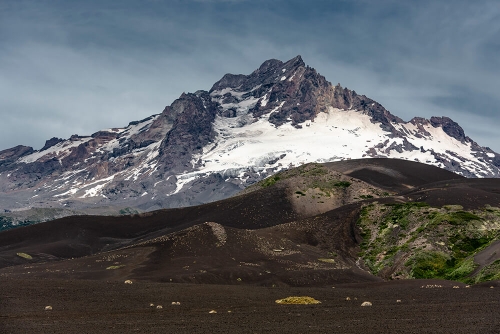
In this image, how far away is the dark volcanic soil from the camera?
37.6 m

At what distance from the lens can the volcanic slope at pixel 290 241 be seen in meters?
80.3

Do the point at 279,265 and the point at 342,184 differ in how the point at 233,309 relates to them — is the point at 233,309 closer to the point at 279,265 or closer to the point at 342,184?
the point at 279,265

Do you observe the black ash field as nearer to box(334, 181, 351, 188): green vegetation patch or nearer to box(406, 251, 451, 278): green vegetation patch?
box(406, 251, 451, 278): green vegetation patch


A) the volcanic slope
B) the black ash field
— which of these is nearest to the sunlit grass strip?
the black ash field

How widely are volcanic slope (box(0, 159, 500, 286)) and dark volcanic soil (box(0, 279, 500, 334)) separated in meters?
A: 15.3

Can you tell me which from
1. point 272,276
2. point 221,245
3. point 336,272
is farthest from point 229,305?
point 221,245

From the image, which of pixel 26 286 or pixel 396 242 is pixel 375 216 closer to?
pixel 396 242

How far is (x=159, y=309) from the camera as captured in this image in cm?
4722

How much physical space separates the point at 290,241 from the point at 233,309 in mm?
57943

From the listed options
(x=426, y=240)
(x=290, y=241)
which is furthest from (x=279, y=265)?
(x=426, y=240)

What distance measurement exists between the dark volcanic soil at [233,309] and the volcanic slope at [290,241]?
1533 cm

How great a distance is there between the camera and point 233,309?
48.2 m

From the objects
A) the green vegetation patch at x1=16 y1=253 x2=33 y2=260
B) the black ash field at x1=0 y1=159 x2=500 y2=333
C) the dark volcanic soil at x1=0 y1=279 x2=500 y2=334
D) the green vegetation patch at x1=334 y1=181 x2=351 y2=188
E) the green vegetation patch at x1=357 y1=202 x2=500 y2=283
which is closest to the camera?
the dark volcanic soil at x1=0 y1=279 x2=500 y2=334

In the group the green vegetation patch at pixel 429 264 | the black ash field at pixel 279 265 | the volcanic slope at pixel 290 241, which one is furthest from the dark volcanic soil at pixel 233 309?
the green vegetation patch at pixel 429 264
